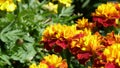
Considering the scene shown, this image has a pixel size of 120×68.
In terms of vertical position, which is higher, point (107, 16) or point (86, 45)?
point (107, 16)

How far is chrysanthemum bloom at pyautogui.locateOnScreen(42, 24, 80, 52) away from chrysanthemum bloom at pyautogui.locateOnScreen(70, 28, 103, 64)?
54 millimetres

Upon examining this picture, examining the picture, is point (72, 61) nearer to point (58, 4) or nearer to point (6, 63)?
point (6, 63)

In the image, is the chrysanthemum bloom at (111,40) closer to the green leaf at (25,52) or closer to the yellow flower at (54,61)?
the yellow flower at (54,61)

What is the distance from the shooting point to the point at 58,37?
2682 mm

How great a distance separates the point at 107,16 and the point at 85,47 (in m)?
0.60

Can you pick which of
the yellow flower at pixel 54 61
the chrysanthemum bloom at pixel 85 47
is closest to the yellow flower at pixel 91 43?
the chrysanthemum bloom at pixel 85 47

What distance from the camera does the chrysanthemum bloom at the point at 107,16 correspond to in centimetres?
311

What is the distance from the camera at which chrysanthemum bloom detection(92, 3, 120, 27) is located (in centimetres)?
311

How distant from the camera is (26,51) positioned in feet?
10.5

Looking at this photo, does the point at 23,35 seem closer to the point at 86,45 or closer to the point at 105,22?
the point at 105,22

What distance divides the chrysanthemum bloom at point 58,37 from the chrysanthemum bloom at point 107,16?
441mm

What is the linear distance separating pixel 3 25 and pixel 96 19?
623 mm

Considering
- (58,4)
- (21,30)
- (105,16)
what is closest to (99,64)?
(105,16)

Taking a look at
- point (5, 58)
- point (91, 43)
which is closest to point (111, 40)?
point (91, 43)
